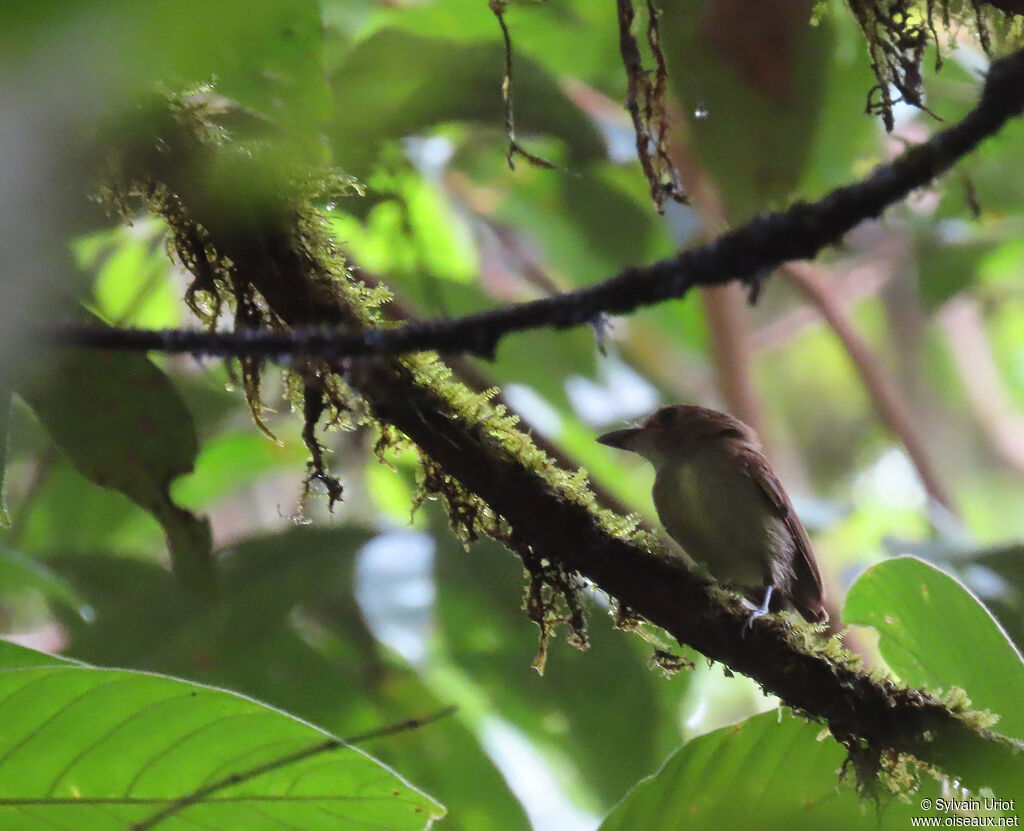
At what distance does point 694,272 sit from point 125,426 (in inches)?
43.2

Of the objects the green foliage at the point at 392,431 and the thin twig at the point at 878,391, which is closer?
the green foliage at the point at 392,431

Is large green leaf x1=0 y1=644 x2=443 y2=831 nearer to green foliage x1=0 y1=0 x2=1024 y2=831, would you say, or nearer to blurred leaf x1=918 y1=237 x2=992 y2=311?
green foliage x1=0 y1=0 x2=1024 y2=831

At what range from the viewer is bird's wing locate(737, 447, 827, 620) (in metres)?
2.22

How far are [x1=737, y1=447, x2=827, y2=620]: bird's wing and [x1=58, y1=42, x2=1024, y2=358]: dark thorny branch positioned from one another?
1.52 m

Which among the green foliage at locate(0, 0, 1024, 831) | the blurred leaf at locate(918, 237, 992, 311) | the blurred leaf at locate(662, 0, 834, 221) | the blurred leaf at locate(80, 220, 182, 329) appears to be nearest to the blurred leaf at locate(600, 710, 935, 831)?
the green foliage at locate(0, 0, 1024, 831)

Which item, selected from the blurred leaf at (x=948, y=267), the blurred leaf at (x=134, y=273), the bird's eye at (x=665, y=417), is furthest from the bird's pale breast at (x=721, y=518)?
the blurred leaf at (x=948, y=267)

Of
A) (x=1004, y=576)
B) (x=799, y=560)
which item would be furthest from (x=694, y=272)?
(x=1004, y=576)

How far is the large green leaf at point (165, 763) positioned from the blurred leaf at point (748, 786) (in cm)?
41

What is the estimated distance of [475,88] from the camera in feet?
7.37

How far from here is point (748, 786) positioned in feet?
5.03

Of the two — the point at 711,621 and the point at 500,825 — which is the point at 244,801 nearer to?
the point at 711,621

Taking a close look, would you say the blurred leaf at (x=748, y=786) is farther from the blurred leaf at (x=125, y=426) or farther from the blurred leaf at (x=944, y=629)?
the blurred leaf at (x=125, y=426)

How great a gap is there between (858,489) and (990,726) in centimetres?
439

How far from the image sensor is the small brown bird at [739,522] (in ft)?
7.03
